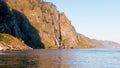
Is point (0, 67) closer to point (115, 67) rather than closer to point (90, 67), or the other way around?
point (90, 67)

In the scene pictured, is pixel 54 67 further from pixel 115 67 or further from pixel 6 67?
pixel 115 67

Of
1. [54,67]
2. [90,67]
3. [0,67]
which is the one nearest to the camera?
[0,67]

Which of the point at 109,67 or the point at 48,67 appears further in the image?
the point at 109,67

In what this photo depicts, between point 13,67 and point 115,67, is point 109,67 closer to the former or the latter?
point 115,67

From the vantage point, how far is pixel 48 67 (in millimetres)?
101500

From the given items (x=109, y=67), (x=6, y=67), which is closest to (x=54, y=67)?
(x=6, y=67)

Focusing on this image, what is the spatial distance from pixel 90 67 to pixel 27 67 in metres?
24.0

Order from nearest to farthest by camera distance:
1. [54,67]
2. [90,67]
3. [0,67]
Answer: [0,67] → [54,67] → [90,67]

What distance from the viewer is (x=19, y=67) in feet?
317

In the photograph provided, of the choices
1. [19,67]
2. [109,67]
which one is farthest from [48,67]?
[109,67]

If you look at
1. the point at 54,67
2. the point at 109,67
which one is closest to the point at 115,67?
the point at 109,67

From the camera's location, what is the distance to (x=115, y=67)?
372 ft

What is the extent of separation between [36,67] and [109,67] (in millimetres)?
28354

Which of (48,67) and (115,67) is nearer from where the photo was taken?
(48,67)
